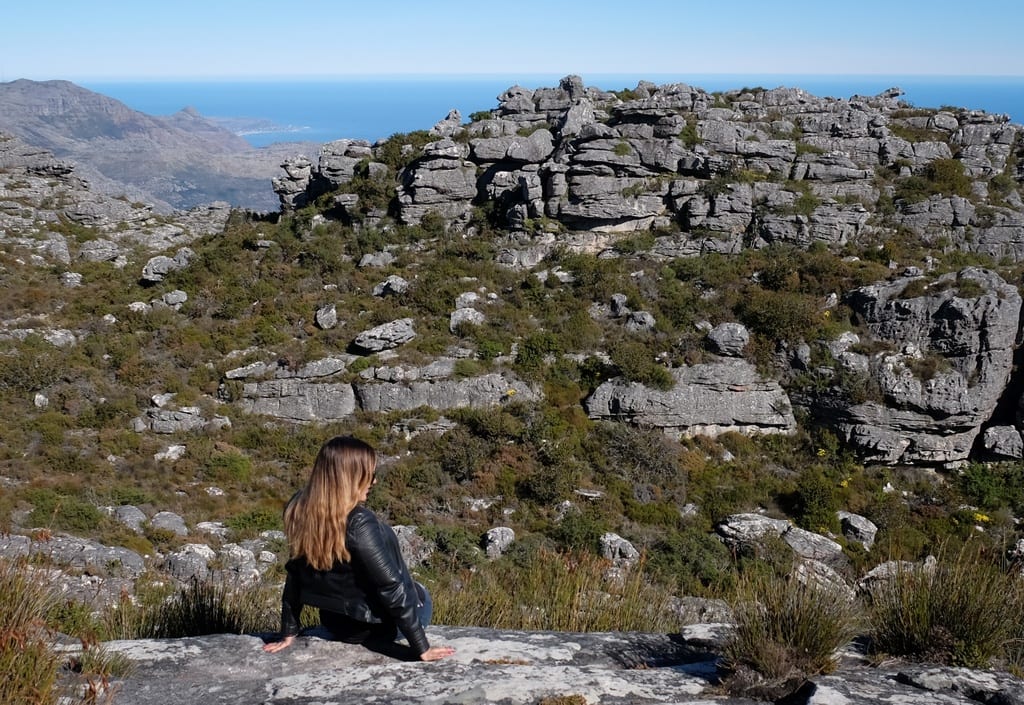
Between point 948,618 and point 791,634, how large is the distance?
3.79ft

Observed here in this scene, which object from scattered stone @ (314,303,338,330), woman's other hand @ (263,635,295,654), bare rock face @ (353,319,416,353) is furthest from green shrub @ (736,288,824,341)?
woman's other hand @ (263,635,295,654)

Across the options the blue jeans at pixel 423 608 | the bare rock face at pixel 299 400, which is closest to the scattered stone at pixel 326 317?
the bare rock face at pixel 299 400

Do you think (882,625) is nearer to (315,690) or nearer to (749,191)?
(315,690)

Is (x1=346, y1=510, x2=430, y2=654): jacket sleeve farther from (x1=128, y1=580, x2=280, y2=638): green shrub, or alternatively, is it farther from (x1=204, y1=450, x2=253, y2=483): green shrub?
(x1=204, y1=450, x2=253, y2=483): green shrub

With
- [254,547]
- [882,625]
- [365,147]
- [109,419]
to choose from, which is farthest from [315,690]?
[365,147]

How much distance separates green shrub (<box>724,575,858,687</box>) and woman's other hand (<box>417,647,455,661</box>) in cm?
175

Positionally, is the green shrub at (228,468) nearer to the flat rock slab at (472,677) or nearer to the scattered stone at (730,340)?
the flat rock slab at (472,677)

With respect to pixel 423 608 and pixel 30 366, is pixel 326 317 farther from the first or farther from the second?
pixel 423 608

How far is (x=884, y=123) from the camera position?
89.2 feet

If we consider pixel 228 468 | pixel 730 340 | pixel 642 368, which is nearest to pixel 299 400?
pixel 228 468

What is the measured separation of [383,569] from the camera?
3814 millimetres

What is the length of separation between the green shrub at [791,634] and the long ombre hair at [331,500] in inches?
98.2

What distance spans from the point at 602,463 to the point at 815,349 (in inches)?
283

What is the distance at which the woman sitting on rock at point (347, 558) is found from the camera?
148 inches
